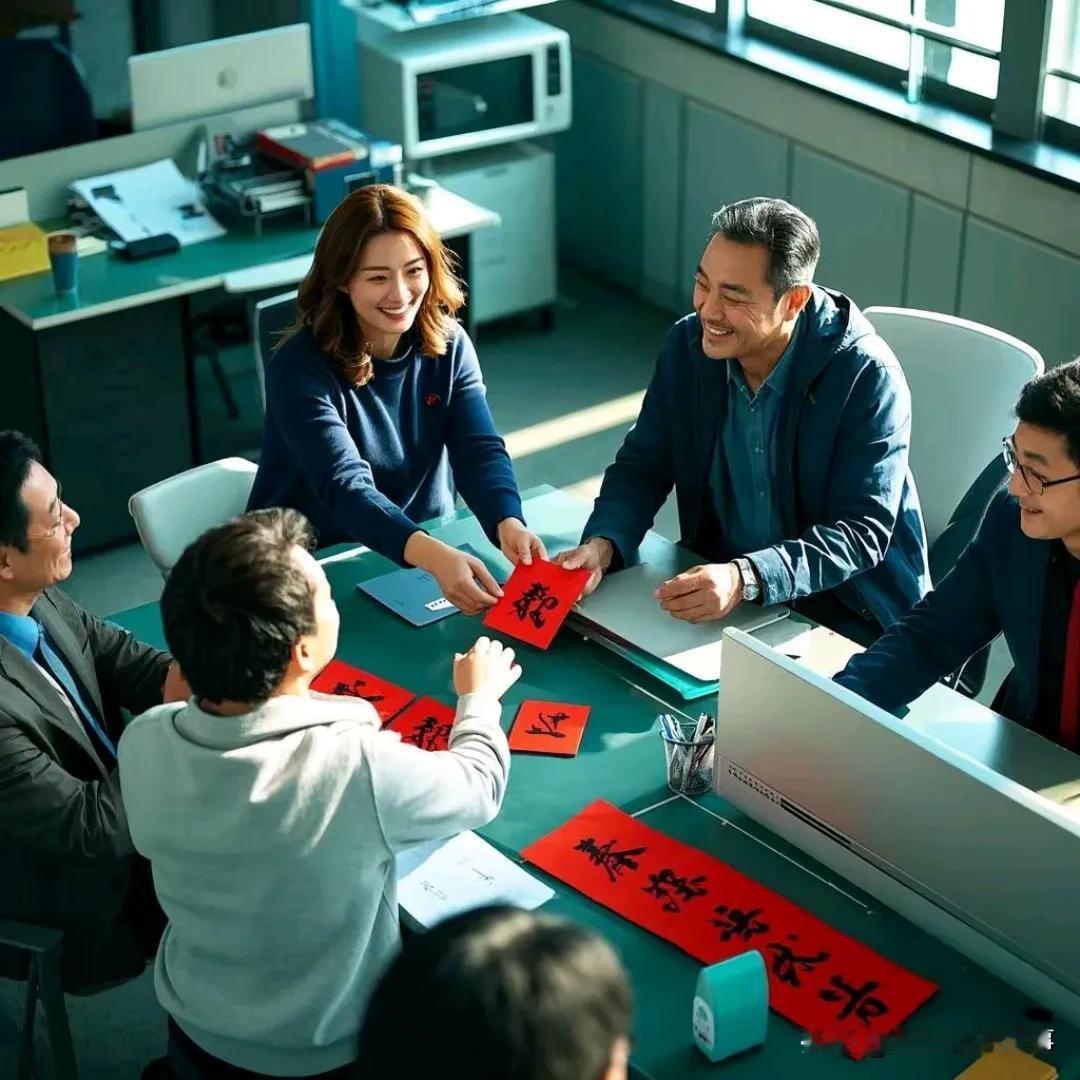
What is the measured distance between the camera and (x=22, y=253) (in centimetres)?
495

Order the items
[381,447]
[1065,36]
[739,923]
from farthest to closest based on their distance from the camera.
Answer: [1065,36] < [381,447] < [739,923]

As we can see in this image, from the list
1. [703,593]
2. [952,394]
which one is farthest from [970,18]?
[703,593]

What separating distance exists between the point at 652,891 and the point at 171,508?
137 cm

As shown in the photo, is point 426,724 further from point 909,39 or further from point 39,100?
point 909,39

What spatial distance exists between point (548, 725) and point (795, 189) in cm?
335

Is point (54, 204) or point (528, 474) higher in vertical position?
point (54, 204)

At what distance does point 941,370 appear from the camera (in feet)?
11.8

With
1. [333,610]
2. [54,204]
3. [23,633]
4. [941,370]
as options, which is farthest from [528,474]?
[333,610]

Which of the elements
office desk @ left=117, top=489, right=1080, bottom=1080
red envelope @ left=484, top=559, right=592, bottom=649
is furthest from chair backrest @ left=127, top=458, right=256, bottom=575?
red envelope @ left=484, top=559, right=592, bottom=649

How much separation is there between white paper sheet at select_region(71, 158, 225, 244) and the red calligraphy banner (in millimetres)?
3087

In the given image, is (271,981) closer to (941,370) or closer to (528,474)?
(941,370)

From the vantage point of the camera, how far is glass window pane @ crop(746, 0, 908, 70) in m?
5.50

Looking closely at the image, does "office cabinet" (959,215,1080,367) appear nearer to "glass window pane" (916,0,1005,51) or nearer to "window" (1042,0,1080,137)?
"window" (1042,0,1080,137)

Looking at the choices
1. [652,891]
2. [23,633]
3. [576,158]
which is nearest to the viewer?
[652,891]
